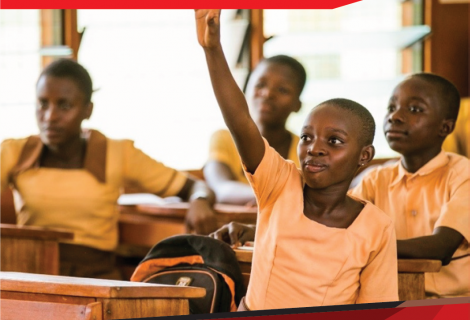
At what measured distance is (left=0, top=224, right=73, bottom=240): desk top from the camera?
293 cm

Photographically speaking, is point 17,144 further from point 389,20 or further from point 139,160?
point 389,20

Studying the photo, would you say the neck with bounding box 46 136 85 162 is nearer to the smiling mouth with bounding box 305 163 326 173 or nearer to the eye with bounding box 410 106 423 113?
the eye with bounding box 410 106 423 113

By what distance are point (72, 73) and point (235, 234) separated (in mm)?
1071

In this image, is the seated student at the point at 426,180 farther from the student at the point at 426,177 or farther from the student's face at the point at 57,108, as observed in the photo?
the student's face at the point at 57,108

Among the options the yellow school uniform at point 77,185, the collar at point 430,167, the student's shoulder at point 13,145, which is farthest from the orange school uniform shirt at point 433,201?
the student's shoulder at point 13,145

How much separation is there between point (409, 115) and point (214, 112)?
2.25 metres

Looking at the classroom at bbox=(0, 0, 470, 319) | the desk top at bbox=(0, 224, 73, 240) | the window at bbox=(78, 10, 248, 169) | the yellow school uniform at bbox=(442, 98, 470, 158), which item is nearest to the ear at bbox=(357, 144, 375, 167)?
the classroom at bbox=(0, 0, 470, 319)

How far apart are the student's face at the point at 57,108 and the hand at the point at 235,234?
911mm

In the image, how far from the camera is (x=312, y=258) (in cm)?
202

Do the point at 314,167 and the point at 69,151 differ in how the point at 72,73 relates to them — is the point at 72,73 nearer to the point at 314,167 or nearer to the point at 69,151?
the point at 69,151

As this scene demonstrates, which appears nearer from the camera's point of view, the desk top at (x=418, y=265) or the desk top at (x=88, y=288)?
the desk top at (x=88, y=288)

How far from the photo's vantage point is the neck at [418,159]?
273cm

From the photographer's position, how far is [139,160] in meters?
3.34

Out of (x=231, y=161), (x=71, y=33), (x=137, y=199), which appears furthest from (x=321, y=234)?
(x=71, y=33)
